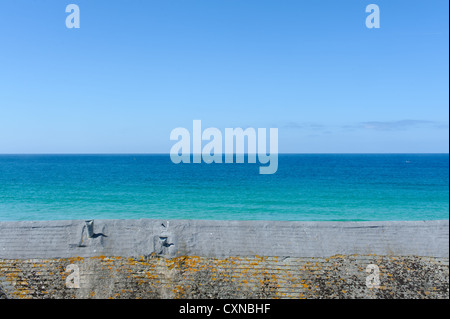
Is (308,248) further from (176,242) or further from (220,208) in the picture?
(220,208)

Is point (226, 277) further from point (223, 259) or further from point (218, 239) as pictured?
point (218, 239)

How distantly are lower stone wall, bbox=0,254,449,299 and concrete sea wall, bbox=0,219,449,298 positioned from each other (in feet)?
0.09

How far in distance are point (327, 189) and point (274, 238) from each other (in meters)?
30.0

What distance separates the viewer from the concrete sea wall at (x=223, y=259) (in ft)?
27.5

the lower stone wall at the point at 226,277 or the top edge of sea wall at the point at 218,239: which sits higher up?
the top edge of sea wall at the point at 218,239

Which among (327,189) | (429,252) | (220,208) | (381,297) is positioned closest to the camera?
(381,297)

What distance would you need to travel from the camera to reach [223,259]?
9.01m

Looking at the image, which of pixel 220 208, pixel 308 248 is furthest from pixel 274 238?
pixel 220 208

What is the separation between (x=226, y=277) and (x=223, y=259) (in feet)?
1.81

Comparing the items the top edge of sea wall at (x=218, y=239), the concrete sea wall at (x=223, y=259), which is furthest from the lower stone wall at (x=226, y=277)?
the top edge of sea wall at (x=218, y=239)

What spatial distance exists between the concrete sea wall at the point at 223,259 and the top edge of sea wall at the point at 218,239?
0.10ft

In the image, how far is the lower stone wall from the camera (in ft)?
27.3

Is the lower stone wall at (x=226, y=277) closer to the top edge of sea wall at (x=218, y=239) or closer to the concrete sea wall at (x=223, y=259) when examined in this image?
the concrete sea wall at (x=223, y=259)
